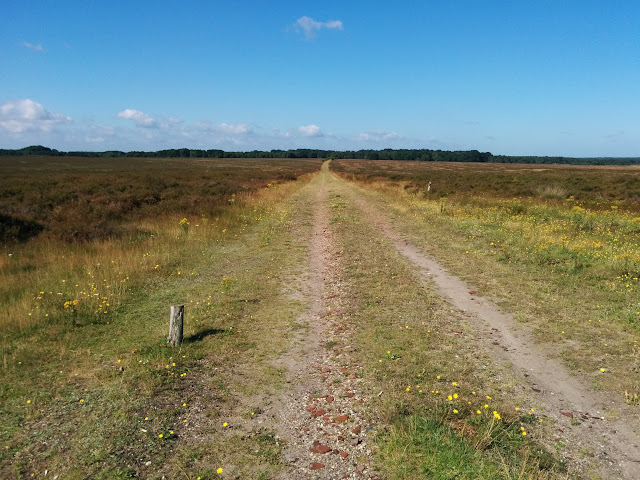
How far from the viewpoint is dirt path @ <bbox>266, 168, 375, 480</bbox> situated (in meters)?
3.82

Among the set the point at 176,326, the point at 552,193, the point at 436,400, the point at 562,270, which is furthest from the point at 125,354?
the point at 552,193

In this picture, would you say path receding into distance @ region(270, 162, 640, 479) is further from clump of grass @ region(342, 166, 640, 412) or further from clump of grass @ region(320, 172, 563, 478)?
clump of grass @ region(342, 166, 640, 412)

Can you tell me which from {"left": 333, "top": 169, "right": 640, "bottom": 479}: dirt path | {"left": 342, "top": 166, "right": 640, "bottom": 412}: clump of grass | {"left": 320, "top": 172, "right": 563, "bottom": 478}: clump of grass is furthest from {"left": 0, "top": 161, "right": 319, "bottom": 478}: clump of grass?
{"left": 342, "top": 166, "right": 640, "bottom": 412}: clump of grass

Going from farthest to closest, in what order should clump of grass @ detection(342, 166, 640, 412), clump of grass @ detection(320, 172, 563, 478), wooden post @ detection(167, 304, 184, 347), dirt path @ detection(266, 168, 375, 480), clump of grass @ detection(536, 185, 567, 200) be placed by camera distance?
clump of grass @ detection(536, 185, 567, 200), wooden post @ detection(167, 304, 184, 347), clump of grass @ detection(342, 166, 640, 412), dirt path @ detection(266, 168, 375, 480), clump of grass @ detection(320, 172, 563, 478)

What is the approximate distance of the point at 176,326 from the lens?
6.25 m

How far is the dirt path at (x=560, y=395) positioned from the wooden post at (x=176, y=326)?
4685 millimetres

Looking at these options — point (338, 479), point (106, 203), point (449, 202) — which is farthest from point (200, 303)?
point (449, 202)

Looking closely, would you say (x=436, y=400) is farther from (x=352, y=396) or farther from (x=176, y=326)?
(x=176, y=326)

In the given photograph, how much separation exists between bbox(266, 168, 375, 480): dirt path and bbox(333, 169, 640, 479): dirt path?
6.79ft

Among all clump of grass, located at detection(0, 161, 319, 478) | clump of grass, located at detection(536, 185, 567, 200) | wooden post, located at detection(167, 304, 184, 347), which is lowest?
clump of grass, located at detection(0, 161, 319, 478)

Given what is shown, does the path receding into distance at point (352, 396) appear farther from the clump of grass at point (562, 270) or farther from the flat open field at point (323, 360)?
the clump of grass at point (562, 270)

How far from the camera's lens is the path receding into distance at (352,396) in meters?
3.85

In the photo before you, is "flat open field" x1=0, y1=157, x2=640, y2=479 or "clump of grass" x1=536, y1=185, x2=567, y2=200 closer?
"flat open field" x1=0, y1=157, x2=640, y2=479

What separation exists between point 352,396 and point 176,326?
3.01m
